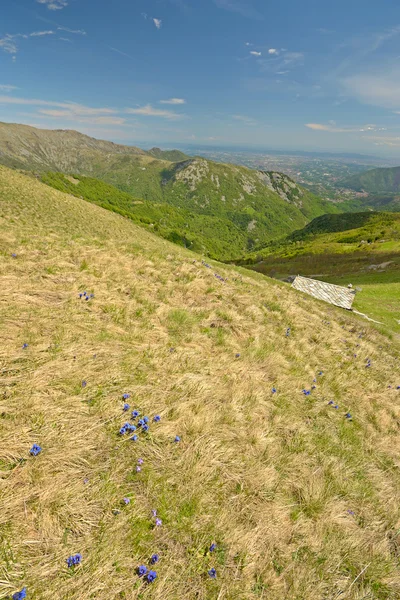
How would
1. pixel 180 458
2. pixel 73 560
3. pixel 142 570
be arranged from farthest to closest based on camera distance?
pixel 180 458
pixel 142 570
pixel 73 560

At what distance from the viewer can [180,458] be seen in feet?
16.0

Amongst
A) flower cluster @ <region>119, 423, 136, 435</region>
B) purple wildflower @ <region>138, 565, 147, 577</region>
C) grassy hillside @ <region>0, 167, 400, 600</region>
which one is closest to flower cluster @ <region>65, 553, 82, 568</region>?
grassy hillside @ <region>0, 167, 400, 600</region>

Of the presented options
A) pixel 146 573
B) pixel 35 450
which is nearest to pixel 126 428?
pixel 35 450

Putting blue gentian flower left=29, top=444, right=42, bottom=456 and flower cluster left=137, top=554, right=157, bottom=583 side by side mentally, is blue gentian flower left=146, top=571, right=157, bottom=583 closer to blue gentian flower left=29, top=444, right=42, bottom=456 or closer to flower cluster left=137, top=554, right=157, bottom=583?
flower cluster left=137, top=554, right=157, bottom=583

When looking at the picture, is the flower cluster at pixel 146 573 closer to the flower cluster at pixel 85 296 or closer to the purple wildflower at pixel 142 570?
the purple wildflower at pixel 142 570

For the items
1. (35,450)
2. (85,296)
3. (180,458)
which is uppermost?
(85,296)

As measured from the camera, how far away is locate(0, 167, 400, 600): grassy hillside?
351 centimetres

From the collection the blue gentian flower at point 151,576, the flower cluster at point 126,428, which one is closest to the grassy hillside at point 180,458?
the blue gentian flower at point 151,576

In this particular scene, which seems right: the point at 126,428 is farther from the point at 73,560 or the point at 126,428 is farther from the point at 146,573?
the point at 146,573

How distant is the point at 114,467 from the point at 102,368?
94.5 inches

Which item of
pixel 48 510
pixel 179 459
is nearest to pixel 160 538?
pixel 179 459

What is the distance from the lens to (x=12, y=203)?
33562 mm

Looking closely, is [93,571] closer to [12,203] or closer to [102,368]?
[102,368]

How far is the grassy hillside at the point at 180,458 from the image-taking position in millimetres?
3512
